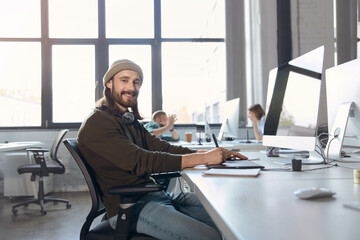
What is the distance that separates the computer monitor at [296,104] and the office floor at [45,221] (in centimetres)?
192

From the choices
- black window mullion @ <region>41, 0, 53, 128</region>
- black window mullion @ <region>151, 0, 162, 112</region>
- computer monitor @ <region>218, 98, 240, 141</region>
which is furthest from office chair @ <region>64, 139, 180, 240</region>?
black window mullion @ <region>41, 0, 53, 128</region>

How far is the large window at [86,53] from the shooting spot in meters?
5.31

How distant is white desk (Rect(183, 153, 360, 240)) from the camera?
598mm

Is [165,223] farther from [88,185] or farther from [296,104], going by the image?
[296,104]

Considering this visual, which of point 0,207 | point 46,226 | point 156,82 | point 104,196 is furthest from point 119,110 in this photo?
point 156,82

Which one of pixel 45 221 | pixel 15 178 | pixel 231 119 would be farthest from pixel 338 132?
pixel 15 178

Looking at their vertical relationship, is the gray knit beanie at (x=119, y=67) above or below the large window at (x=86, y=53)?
below

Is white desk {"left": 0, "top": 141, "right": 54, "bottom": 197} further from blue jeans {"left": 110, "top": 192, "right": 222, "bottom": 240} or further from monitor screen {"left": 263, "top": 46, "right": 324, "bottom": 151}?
blue jeans {"left": 110, "top": 192, "right": 222, "bottom": 240}

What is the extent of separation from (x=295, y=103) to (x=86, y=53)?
434 cm

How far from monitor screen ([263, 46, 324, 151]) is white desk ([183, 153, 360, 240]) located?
297 mm

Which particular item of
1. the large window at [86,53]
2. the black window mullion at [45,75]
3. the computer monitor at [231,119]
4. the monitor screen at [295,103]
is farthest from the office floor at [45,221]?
the monitor screen at [295,103]

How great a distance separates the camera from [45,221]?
340cm

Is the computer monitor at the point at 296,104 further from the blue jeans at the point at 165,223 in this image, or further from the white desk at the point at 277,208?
the blue jeans at the point at 165,223

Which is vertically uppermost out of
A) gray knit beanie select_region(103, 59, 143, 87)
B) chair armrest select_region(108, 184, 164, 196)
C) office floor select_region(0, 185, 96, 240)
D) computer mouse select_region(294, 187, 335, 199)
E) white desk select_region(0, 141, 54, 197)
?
gray knit beanie select_region(103, 59, 143, 87)
